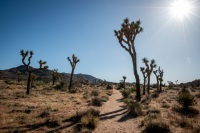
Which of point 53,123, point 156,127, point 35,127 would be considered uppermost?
→ point 156,127

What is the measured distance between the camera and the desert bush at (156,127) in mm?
7059

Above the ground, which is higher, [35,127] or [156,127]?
[156,127]

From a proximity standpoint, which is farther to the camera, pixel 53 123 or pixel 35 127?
pixel 53 123

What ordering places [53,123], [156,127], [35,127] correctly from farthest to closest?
[53,123]
[35,127]
[156,127]

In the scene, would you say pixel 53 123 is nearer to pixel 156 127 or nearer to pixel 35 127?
pixel 35 127

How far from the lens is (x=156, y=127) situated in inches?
283

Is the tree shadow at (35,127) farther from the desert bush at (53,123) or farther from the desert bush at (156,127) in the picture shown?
the desert bush at (156,127)

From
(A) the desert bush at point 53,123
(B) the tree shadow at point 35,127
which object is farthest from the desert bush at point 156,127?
(A) the desert bush at point 53,123

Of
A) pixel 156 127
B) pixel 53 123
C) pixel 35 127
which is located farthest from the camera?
pixel 53 123

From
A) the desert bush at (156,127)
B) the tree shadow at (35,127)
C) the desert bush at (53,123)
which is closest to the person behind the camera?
the desert bush at (156,127)

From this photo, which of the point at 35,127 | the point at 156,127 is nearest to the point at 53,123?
the point at 35,127

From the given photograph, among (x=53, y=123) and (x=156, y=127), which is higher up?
(x=156, y=127)

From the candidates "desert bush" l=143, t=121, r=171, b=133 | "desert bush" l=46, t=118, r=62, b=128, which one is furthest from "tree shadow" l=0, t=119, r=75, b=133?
"desert bush" l=143, t=121, r=171, b=133

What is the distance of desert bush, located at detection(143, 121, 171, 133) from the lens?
706 cm
